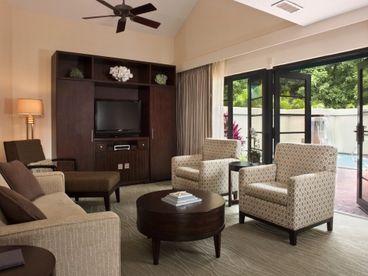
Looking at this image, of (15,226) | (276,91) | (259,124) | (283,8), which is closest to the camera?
(15,226)

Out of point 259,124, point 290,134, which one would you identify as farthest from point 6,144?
point 290,134

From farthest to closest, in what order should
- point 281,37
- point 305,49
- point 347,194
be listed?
point 347,194
point 281,37
point 305,49

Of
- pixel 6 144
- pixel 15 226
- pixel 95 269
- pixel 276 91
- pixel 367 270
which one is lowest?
Answer: pixel 367 270

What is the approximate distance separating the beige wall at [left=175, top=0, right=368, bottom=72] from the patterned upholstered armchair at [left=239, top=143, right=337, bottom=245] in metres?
1.42

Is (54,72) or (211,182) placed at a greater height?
(54,72)

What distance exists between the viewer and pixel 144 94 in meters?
5.90

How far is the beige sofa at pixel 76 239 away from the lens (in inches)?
61.8

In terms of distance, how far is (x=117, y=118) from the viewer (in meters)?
5.54

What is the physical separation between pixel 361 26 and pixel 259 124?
1.95 meters

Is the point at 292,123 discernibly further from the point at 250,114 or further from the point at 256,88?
the point at 256,88

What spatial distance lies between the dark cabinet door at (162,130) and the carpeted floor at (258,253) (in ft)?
8.14

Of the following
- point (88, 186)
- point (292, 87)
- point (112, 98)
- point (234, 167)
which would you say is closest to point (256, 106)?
point (292, 87)

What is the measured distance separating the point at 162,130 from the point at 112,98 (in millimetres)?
1163

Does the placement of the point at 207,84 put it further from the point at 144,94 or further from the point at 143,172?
the point at 143,172
